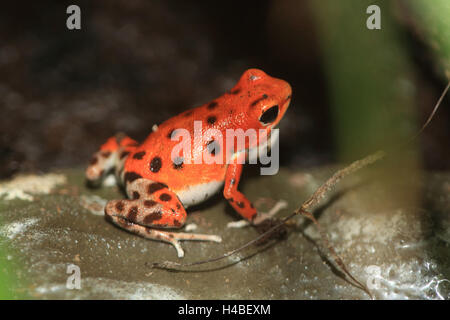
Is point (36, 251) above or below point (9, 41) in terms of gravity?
below

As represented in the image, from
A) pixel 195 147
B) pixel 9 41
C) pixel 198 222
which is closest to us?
pixel 195 147

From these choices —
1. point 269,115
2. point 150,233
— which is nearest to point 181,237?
point 150,233

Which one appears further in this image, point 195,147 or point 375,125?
point 375,125

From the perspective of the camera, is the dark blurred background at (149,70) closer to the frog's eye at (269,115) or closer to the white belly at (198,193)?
the frog's eye at (269,115)

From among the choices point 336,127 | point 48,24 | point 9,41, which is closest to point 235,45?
point 336,127

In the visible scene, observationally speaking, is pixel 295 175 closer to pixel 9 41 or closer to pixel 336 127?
pixel 336 127

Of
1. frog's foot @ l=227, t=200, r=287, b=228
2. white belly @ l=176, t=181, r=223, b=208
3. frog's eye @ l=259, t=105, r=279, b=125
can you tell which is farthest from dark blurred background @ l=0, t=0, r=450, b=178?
white belly @ l=176, t=181, r=223, b=208

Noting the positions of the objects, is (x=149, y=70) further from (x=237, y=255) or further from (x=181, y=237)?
(x=237, y=255)

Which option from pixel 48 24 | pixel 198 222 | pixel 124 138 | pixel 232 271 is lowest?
pixel 232 271
